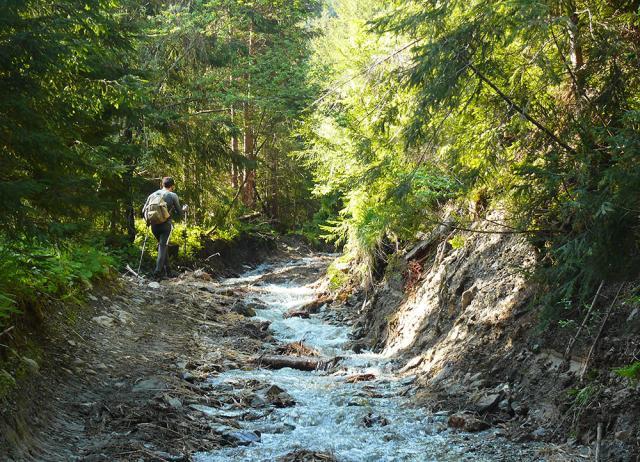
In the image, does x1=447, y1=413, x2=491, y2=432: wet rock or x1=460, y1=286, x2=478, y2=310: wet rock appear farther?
x1=460, y1=286, x2=478, y2=310: wet rock

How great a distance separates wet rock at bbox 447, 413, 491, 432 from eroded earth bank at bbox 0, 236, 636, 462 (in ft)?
0.03

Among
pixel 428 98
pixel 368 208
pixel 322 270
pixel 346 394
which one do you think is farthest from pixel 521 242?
pixel 322 270

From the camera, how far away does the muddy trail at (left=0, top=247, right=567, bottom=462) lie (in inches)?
182

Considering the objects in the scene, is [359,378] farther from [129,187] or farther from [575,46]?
[129,187]

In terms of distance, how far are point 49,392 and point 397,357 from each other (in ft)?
16.0

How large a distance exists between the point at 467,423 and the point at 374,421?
101 centimetres

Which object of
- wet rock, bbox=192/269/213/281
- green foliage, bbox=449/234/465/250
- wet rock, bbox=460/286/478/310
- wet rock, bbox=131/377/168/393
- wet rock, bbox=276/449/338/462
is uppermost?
wet rock, bbox=192/269/213/281

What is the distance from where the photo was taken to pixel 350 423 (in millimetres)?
5836

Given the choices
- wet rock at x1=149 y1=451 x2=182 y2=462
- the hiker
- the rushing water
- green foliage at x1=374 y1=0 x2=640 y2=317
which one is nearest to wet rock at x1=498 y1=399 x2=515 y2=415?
the rushing water

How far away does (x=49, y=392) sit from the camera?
195 inches

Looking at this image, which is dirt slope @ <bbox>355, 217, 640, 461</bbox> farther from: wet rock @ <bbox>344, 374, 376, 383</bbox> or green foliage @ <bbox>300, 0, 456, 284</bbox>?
green foliage @ <bbox>300, 0, 456, 284</bbox>

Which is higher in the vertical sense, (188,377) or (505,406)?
(188,377)

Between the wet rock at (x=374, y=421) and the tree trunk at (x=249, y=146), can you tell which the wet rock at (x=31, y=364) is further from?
the tree trunk at (x=249, y=146)

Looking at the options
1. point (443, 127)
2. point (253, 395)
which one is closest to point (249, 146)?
point (443, 127)
